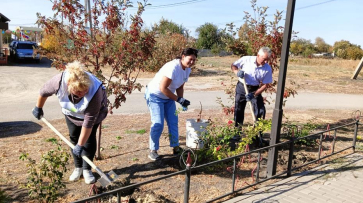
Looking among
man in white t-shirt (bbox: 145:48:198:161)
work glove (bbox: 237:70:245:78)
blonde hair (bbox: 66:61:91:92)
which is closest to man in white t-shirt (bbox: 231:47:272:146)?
work glove (bbox: 237:70:245:78)

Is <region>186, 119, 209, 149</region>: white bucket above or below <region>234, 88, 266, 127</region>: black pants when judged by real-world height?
below

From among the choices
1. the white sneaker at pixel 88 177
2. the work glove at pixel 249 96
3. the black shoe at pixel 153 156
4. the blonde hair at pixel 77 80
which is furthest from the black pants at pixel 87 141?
the work glove at pixel 249 96

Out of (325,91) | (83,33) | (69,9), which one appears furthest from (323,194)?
(325,91)

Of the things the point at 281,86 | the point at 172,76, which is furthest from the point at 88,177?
the point at 281,86

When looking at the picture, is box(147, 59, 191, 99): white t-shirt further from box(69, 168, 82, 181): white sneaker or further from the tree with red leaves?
box(69, 168, 82, 181): white sneaker

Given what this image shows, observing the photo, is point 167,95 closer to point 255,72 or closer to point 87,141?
point 87,141

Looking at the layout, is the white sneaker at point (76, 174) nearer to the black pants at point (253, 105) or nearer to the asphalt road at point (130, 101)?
the black pants at point (253, 105)

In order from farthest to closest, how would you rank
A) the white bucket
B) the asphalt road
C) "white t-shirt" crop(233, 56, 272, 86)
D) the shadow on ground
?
the asphalt road
the shadow on ground
"white t-shirt" crop(233, 56, 272, 86)
the white bucket

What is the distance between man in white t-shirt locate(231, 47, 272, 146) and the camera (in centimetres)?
507

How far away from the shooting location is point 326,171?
4.54 m

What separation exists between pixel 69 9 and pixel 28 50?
22.0 meters

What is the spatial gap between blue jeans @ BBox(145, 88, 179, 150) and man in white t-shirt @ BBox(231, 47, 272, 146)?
112 cm

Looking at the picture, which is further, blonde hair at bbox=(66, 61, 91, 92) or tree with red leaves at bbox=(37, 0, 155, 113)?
tree with red leaves at bbox=(37, 0, 155, 113)

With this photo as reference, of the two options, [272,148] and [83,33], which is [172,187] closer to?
[272,148]
